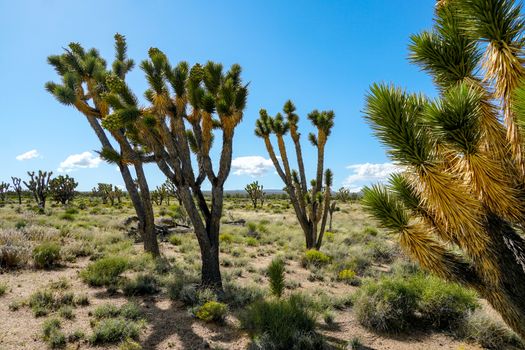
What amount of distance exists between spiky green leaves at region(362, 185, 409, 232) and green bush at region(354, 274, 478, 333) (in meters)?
3.16

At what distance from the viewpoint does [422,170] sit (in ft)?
11.3

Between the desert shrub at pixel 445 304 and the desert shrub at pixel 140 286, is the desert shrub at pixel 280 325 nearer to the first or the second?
the desert shrub at pixel 445 304

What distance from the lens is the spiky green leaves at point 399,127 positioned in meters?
3.38

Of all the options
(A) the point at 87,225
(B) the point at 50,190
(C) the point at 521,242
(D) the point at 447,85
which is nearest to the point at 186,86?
(D) the point at 447,85

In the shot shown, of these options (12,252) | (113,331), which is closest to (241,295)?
(113,331)

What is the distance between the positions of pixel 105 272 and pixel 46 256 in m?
2.27

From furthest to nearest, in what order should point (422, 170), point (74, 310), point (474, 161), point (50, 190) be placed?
1. point (50, 190)
2. point (74, 310)
3. point (422, 170)
4. point (474, 161)

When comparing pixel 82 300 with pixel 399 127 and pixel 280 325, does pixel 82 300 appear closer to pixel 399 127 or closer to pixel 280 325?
pixel 280 325

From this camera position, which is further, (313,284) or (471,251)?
(313,284)

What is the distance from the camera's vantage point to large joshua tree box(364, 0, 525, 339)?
9.87 feet

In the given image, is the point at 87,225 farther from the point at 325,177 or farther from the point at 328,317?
the point at 328,317

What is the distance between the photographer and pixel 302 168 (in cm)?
1323

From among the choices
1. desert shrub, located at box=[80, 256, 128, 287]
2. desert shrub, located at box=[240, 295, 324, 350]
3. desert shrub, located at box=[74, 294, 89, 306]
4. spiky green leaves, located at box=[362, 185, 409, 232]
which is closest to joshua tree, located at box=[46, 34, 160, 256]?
desert shrub, located at box=[80, 256, 128, 287]

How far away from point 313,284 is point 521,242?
21.6 ft
